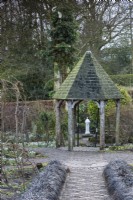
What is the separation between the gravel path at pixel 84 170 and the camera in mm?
6609

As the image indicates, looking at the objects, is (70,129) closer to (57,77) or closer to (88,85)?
(88,85)

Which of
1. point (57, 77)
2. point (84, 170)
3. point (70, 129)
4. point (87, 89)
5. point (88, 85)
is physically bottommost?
point (84, 170)

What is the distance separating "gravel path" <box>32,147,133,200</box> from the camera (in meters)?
6.61

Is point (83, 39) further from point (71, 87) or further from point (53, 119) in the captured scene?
point (71, 87)

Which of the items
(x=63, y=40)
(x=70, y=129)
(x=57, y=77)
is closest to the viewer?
(x=70, y=129)

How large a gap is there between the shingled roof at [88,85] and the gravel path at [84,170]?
1.52 meters

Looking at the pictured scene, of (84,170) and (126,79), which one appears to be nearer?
(84,170)

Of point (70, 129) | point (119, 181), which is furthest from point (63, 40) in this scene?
point (119, 181)

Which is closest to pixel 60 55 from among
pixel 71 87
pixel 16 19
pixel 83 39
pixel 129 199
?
pixel 71 87

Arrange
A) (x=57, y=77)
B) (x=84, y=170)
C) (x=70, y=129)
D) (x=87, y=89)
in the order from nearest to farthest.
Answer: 1. (x=84, y=170)
2. (x=70, y=129)
3. (x=87, y=89)
4. (x=57, y=77)

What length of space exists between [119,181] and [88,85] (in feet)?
19.7

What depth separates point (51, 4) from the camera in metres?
5.32

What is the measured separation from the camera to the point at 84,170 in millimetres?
8742

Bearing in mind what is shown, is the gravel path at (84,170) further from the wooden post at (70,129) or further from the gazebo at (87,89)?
the gazebo at (87,89)
